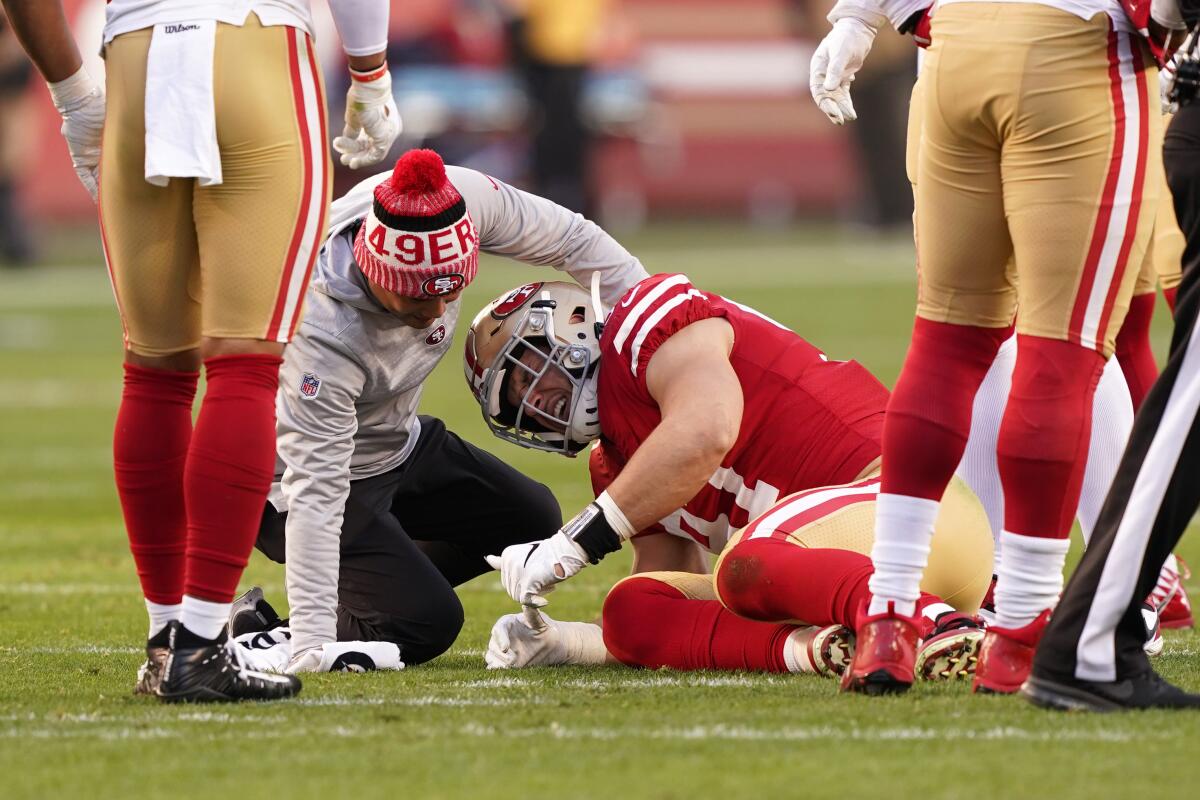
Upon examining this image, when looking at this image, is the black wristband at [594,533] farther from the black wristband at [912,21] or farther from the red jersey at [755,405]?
the black wristband at [912,21]

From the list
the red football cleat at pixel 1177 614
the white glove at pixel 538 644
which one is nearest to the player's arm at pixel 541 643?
the white glove at pixel 538 644

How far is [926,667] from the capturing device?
3.45m

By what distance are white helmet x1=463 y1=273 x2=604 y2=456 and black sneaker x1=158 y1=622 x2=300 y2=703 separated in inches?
42.1

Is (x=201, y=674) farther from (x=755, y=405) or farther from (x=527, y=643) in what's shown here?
(x=755, y=405)

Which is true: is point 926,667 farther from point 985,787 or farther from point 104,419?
point 104,419

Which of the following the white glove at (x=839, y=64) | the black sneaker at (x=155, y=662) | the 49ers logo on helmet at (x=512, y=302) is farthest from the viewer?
the 49ers logo on helmet at (x=512, y=302)

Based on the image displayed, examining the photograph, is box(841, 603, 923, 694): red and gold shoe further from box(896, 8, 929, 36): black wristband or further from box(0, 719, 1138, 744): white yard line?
box(896, 8, 929, 36): black wristband

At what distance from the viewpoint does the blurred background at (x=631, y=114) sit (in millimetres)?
21438

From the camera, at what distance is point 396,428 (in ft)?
14.8

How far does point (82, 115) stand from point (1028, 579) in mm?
1821

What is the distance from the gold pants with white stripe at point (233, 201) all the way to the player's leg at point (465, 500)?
1393 millimetres

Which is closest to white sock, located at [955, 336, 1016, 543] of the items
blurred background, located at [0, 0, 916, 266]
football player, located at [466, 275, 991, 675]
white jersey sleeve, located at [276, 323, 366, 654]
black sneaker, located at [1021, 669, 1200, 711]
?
football player, located at [466, 275, 991, 675]

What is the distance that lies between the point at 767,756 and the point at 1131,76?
124 centimetres

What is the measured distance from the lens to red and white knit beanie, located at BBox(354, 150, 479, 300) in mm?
3863
